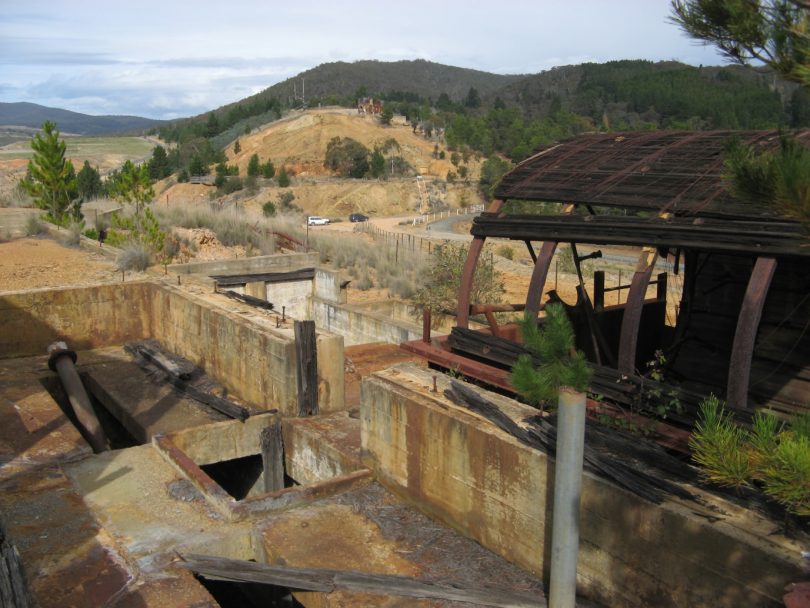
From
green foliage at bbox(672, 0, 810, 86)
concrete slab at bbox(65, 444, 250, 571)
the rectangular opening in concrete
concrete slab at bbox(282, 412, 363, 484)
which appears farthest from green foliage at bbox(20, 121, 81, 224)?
green foliage at bbox(672, 0, 810, 86)

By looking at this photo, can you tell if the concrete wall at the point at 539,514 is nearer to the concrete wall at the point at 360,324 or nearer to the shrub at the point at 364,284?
the concrete wall at the point at 360,324

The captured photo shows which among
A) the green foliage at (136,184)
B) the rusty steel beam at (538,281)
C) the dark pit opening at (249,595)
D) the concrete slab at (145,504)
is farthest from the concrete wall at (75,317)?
the rusty steel beam at (538,281)

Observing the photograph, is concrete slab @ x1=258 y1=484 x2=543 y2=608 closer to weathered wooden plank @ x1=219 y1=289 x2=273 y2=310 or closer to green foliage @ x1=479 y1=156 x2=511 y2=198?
weathered wooden plank @ x1=219 y1=289 x2=273 y2=310

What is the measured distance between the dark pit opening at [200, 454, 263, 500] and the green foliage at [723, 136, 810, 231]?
29.2ft

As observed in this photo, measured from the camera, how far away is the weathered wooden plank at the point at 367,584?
5.74 m

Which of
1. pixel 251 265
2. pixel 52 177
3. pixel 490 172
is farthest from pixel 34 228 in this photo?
pixel 490 172

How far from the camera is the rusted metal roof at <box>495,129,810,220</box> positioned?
20.5 ft

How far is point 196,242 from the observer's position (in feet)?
71.4

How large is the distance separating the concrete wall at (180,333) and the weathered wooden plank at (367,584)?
14.0ft

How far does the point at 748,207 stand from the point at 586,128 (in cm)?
7364

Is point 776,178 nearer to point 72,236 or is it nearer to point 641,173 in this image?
point 641,173

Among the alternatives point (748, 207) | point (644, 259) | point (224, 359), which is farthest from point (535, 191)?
point (224, 359)

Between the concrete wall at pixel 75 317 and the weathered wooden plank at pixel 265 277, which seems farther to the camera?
the weathered wooden plank at pixel 265 277

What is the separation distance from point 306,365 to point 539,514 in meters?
5.13
